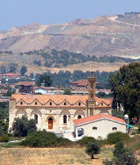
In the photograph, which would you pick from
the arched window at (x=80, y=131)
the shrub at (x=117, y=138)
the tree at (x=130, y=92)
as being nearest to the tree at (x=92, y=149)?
the shrub at (x=117, y=138)

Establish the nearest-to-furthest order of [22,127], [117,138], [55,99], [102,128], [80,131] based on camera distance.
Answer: [117,138] → [102,128] → [80,131] → [22,127] → [55,99]

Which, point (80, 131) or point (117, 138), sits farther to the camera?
point (80, 131)

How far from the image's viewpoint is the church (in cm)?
6216

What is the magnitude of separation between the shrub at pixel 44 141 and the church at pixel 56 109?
12.0 meters

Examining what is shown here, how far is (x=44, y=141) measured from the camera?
49125 millimetres

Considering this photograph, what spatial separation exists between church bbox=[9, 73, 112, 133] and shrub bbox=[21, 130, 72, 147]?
1203 centimetres

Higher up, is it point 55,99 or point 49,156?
point 55,99

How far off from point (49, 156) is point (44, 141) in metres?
6.97

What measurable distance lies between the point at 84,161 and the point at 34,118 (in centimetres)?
2238

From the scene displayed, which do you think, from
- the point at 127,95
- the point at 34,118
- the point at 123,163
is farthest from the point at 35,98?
the point at 123,163

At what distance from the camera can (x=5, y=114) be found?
76.3 m

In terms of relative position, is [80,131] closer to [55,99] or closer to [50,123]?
[50,123]

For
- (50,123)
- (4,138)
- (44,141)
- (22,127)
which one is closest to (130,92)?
(50,123)

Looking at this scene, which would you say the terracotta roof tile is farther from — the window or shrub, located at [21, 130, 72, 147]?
shrub, located at [21, 130, 72, 147]
